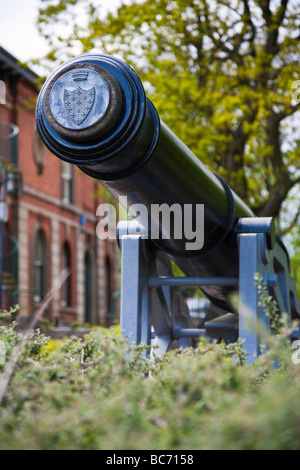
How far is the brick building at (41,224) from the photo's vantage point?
75.6 feet

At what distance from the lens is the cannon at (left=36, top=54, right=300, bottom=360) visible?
3.40 meters

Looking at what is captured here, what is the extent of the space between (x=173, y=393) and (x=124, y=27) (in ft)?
42.7

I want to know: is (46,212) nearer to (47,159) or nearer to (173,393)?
(47,159)

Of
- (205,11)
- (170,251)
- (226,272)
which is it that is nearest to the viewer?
(170,251)

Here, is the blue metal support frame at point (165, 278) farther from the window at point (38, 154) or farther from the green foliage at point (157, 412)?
the window at point (38, 154)

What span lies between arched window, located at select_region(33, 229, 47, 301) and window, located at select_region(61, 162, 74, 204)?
2521 mm

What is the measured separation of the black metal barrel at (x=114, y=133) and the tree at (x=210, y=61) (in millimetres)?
9938

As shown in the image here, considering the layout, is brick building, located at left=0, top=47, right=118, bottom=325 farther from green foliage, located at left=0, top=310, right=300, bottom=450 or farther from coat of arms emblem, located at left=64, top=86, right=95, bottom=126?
green foliage, located at left=0, top=310, right=300, bottom=450

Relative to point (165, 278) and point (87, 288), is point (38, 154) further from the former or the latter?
point (165, 278)

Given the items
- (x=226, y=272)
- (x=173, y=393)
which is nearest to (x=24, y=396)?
(x=173, y=393)

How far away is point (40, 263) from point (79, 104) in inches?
882

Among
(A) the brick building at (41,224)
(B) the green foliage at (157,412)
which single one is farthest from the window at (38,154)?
(B) the green foliage at (157,412)

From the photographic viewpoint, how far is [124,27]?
47.2ft

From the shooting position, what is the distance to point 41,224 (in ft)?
84.5
